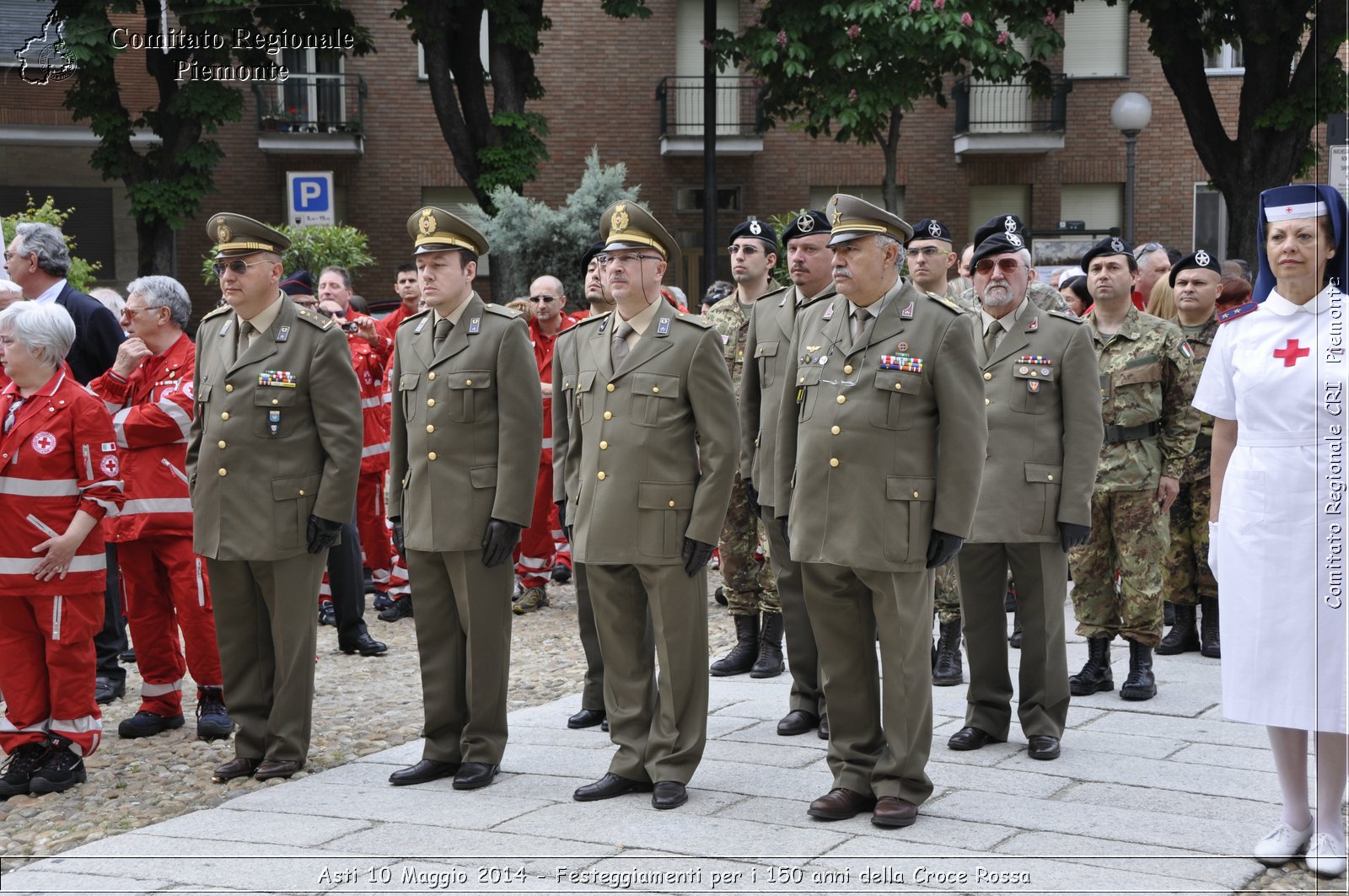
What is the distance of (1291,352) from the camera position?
4.74 meters

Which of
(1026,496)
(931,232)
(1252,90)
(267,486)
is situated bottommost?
(1026,496)

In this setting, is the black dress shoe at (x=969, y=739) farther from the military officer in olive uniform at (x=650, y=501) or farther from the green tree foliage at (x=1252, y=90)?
the green tree foliage at (x=1252, y=90)

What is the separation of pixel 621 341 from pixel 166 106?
18.3 metres

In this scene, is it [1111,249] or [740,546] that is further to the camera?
[740,546]

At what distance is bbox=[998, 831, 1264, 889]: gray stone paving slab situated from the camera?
470 cm

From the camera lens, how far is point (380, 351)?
33.2ft

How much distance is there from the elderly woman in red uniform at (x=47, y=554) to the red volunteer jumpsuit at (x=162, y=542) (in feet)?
2.28

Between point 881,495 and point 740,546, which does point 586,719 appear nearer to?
point 740,546

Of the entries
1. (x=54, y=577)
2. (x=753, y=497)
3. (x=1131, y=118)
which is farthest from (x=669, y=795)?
(x=1131, y=118)

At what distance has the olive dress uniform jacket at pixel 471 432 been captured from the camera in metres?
5.86

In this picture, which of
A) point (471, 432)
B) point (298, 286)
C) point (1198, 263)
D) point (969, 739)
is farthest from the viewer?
point (298, 286)

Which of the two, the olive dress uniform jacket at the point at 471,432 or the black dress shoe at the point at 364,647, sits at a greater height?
the olive dress uniform jacket at the point at 471,432

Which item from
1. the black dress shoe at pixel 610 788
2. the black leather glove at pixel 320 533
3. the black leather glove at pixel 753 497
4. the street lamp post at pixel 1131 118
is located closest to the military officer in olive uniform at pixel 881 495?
the black dress shoe at pixel 610 788

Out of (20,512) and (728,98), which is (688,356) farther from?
(728,98)
